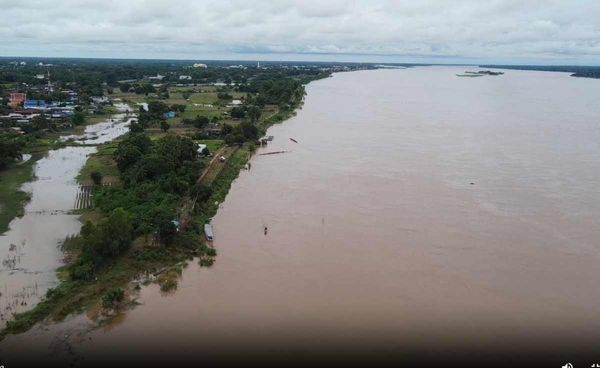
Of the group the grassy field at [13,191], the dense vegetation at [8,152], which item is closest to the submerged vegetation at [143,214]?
the grassy field at [13,191]

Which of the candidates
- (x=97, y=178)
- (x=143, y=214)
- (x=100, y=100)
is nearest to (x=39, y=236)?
(x=143, y=214)

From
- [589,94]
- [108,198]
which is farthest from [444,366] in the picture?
[589,94]

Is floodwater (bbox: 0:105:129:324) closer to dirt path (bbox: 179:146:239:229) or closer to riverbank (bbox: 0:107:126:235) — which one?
riverbank (bbox: 0:107:126:235)

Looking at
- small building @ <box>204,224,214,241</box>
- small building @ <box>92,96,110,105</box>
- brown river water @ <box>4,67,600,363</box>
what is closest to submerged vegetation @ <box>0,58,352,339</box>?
small building @ <box>204,224,214,241</box>

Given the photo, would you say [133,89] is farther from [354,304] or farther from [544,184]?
[354,304]

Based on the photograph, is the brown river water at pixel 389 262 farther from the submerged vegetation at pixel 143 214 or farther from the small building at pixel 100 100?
the small building at pixel 100 100

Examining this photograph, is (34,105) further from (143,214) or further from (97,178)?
(143,214)
